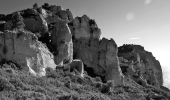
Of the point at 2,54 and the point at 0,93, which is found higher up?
the point at 2,54

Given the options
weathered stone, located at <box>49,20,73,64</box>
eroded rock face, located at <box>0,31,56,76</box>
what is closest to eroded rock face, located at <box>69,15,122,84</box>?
weathered stone, located at <box>49,20,73,64</box>

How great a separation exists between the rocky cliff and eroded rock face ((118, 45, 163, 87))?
75cm

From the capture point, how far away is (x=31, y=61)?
35.6 metres

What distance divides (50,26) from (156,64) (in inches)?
1990

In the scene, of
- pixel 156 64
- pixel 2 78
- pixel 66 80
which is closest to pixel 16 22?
pixel 66 80

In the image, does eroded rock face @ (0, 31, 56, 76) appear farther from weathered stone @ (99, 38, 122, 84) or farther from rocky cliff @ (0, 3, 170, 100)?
weathered stone @ (99, 38, 122, 84)

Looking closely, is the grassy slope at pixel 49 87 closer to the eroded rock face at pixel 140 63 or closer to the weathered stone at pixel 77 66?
the weathered stone at pixel 77 66

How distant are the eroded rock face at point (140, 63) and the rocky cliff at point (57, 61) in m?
0.75

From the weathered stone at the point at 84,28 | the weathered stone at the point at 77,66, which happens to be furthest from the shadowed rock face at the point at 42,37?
the weathered stone at the point at 84,28

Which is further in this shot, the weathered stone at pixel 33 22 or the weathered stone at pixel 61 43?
the weathered stone at pixel 33 22

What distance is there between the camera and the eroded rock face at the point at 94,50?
50.2 meters

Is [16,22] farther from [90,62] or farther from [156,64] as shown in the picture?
[156,64]

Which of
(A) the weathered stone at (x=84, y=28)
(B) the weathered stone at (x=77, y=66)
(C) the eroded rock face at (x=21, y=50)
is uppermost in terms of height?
(A) the weathered stone at (x=84, y=28)

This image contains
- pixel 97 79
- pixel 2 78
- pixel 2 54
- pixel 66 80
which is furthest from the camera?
pixel 97 79
